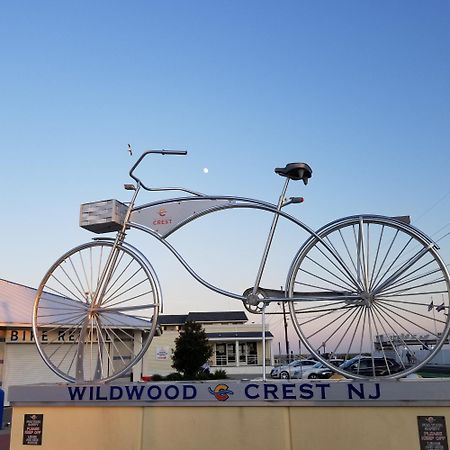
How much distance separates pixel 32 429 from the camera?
554cm

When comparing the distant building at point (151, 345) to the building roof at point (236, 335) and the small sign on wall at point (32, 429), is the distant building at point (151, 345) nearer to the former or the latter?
the building roof at point (236, 335)

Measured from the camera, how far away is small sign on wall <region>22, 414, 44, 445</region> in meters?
5.49

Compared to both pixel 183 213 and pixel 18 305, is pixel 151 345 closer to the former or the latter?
pixel 18 305

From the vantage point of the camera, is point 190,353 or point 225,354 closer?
point 190,353

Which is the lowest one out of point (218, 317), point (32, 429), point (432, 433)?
point (432, 433)

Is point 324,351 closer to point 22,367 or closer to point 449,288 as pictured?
point 449,288

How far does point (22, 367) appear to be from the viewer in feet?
63.5

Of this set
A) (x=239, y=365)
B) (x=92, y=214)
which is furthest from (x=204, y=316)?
(x=92, y=214)

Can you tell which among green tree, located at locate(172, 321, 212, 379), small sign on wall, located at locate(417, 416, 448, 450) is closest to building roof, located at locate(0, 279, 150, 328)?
green tree, located at locate(172, 321, 212, 379)

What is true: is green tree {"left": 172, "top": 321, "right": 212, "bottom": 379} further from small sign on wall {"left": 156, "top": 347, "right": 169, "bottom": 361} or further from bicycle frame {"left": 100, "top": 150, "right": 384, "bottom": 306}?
→ bicycle frame {"left": 100, "top": 150, "right": 384, "bottom": 306}

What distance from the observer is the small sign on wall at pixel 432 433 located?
4.47 metres

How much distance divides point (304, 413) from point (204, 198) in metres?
2.85

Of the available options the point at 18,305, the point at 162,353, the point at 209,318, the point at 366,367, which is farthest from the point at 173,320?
the point at 366,367

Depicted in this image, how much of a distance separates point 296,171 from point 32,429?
14.2 ft
